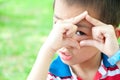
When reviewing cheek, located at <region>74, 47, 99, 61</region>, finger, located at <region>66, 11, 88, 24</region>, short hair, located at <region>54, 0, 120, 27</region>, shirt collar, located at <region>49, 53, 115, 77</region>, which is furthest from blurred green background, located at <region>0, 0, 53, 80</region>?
finger, located at <region>66, 11, 88, 24</region>

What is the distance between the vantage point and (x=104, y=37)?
2518 mm

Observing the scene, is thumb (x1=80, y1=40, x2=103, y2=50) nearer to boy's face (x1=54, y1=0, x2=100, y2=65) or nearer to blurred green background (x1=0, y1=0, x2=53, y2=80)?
boy's face (x1=54, y1=0, x2=100, y2=65)

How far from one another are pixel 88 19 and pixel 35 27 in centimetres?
287

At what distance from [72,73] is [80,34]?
1.14ft

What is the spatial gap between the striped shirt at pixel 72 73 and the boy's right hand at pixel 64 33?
0.32 metres

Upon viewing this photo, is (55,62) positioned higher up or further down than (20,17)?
further down

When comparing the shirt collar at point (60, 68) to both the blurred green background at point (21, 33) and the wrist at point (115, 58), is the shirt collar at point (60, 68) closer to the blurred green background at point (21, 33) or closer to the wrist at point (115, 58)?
the wrist at point (115, 58)

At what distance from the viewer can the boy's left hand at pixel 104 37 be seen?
8.14 feet

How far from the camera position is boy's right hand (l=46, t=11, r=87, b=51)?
2.44 meters

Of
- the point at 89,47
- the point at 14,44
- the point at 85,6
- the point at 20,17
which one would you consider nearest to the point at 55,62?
the point at 89,47

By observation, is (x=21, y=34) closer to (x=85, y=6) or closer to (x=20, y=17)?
(x=20, y=17)

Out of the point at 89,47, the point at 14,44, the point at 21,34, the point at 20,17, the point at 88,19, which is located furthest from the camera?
the point at 20,17

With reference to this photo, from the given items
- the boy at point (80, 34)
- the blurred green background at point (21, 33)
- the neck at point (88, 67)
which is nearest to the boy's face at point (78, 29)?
the boy at point (80, 34)

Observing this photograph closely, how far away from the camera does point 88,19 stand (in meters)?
2.49
